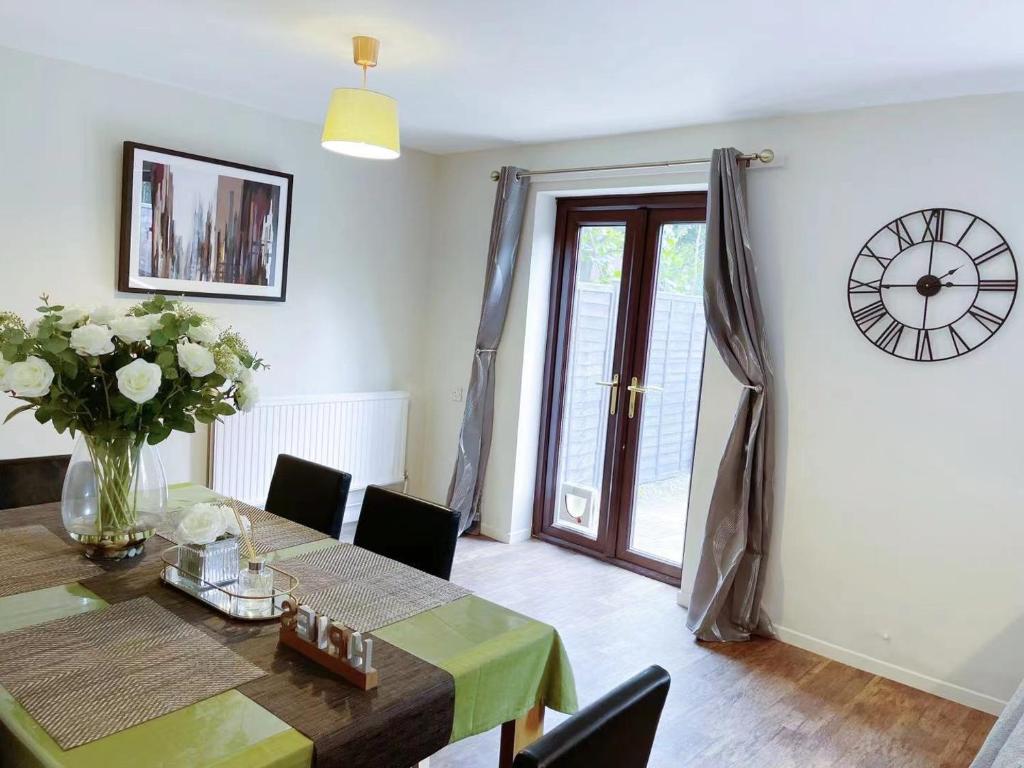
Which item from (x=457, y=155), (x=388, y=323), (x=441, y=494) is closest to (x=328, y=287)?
(x=388, y=323)

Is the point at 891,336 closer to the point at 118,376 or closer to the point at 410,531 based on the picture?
the point at 410,531

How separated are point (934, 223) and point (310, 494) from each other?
8.56 ft

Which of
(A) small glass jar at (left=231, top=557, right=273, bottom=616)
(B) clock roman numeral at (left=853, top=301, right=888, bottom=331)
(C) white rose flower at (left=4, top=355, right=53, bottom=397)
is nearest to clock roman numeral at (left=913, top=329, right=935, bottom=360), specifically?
(B) clock roman numeral at (left=853, top=301, right=888, bottom=331)

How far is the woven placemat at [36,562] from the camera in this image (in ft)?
5.76

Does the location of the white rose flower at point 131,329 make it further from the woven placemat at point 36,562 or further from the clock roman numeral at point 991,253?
the clock roman numeral at point 991,253

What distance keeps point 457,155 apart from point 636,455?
2.20 metres

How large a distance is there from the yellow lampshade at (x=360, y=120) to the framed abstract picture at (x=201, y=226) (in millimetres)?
1565

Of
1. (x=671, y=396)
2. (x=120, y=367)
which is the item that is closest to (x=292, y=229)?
(x=671, y=396)

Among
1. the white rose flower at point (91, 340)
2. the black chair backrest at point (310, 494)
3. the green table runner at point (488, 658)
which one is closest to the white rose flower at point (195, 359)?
the white rose flower at point (91, 340)

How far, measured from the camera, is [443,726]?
144 cm

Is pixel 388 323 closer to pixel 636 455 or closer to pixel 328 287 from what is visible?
pixel 328 287

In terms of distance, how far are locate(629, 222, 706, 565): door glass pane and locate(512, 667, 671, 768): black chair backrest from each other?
299 cm

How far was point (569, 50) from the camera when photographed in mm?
2828

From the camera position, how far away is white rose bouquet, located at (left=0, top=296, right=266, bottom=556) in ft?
5.47
